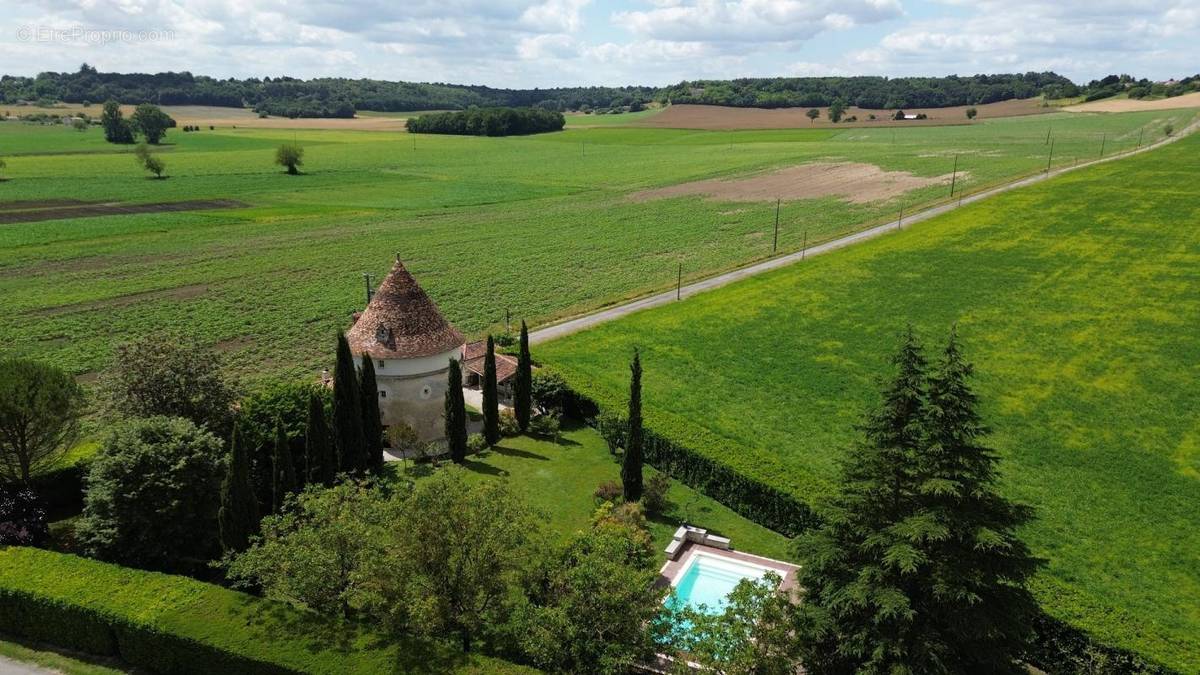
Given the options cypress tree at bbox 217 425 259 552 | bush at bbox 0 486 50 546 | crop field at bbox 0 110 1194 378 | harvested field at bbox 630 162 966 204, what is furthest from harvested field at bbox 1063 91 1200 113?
bush at bbox 0 486 50 546

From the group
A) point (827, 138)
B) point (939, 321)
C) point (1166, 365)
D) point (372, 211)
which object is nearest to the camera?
point (1166, 365)

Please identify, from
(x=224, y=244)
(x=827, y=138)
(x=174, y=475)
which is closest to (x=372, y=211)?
(x=224, y=244)

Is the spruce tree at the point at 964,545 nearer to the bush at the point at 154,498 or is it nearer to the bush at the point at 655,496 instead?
the bush at the point at 655,496

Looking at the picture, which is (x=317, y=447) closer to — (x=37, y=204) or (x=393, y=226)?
(x=393, y=226)

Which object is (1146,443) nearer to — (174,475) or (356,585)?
(356,585)

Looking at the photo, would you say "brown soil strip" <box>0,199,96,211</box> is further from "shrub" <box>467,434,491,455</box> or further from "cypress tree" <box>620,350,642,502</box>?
"cypress tree" <box>620,350,642,502</box>
